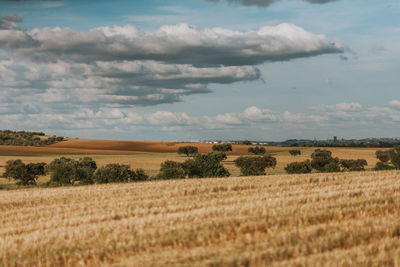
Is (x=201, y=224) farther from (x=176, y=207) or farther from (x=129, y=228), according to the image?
(x=176, y=207)

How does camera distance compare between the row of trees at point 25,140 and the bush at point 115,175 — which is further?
the row of trees at point 25,140

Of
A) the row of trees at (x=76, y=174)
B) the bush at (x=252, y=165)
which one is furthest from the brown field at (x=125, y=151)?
the row of trees at (x=76, y=174)

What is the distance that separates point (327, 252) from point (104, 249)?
496 cm

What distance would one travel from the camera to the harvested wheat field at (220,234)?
804cm

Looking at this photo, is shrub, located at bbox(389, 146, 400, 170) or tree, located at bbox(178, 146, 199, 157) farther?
tree, located at bbox(178, 146, 199, 157)

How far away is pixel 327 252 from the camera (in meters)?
7.95

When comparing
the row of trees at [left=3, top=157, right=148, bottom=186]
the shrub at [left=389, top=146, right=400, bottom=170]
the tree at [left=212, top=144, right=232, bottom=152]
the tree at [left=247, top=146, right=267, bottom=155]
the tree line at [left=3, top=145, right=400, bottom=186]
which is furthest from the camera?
the tree at [left=247, top=146, right=267, bottom=155]

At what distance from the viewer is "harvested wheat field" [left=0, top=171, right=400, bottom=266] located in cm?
804

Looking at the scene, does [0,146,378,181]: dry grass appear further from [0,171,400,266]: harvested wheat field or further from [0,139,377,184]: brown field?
[0,171,400,266]: harvested wheat field

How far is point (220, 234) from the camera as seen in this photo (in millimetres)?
10023

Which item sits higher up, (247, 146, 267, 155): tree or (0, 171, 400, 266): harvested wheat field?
(0, 171, 400, 266): harvested wheat field

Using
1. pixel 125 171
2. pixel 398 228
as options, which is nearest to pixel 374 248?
pixel 398 228

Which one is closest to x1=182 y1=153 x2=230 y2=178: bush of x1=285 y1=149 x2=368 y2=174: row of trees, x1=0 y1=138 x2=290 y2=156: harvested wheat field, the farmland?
x1=285 y1=149 x2=368 y2=174: row of trees

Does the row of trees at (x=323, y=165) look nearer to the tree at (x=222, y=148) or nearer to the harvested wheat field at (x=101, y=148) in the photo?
the tree at (x=222, y=148)
